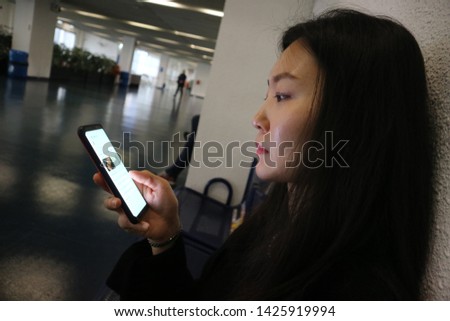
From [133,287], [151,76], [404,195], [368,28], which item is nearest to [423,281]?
[404,195]

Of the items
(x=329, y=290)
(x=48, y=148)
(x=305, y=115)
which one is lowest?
(x=48, y=148)

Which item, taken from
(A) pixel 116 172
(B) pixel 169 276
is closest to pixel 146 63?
(A) pixel 116 172

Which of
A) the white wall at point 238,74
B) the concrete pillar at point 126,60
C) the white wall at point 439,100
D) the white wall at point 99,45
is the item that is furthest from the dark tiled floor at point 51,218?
the white wall at point 99,45

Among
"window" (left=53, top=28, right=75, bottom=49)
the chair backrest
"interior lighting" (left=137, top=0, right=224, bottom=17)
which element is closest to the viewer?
the chair backrest

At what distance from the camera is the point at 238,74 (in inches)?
122

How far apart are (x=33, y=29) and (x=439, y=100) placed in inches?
553

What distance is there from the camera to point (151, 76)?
120 ft

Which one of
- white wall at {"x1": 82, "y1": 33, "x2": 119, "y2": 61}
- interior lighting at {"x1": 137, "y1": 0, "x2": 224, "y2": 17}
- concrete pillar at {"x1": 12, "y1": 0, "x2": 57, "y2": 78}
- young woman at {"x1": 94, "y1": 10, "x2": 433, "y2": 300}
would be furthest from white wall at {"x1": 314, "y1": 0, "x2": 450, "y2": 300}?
white wall at {"x1": 82, "y1": 33, "x2": 119, "y2": 61}

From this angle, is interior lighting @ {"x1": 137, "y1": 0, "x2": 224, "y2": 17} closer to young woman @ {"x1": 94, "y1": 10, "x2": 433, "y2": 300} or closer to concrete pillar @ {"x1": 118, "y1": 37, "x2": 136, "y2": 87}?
young woman @ {"x1": 94, "y1": 10, "x2": 433, "y2": 300}

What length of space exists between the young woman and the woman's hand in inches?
12.7

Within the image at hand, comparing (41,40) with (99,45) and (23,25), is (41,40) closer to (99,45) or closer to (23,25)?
(23,25)

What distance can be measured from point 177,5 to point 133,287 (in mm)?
9097

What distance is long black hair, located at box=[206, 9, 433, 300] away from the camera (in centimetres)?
59

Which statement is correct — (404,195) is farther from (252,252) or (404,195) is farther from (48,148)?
(48,148)
